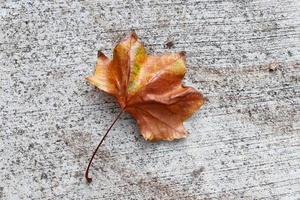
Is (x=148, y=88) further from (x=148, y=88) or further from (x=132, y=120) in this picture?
(x=132, y=120)

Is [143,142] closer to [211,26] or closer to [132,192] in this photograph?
[132,192]

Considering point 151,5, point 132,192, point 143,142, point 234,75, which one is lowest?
point 132,192

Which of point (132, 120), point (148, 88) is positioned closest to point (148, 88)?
point (148, 88)

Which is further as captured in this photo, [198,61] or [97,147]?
[198,61]

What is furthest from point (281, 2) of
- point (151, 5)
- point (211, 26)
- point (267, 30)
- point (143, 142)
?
point (143, 142)
